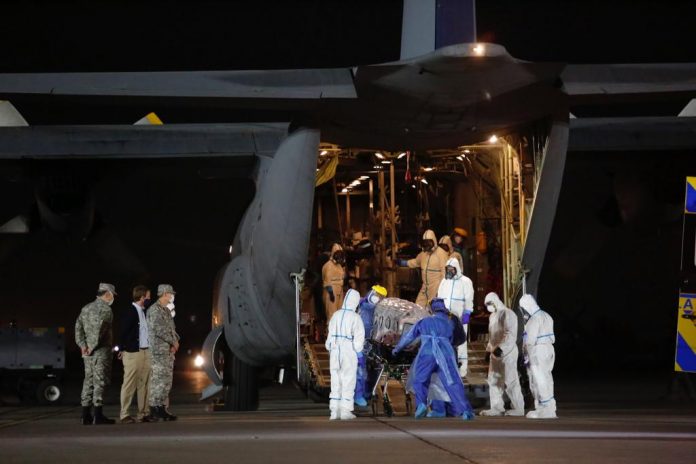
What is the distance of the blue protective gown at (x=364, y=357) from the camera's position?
44.1 feet

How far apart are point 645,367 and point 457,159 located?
12801mm

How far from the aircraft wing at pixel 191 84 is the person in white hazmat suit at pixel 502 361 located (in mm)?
3546

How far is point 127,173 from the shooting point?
1672cm

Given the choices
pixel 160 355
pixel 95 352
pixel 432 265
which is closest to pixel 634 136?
pixel 432 265

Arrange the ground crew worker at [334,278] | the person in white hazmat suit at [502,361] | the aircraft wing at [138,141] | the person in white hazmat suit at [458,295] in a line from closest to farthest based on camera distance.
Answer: the person in white hazmat suit at [502,361] → the person in white hazmat suit at [458,295] → the aircraft wing at [138,141] → the ground crew worker at [334,278]

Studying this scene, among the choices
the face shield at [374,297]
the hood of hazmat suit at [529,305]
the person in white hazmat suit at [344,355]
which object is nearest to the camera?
the person in white hazmat suit at [344,355]

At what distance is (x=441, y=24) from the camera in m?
11.8

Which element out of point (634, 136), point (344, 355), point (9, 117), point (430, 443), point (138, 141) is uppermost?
point (9, 117)

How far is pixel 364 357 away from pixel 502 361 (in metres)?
1.69

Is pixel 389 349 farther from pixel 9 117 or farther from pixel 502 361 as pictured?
pixel 9 117

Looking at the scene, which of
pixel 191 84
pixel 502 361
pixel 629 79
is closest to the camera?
pixel 191 84

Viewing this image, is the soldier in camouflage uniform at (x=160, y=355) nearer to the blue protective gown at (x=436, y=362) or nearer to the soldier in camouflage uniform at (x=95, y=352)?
the soldier in camouflage uniform at (x=95, y=352)

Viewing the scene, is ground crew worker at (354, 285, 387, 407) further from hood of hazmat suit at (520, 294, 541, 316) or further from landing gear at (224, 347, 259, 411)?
hood of hazmat suit at (520, 294, 541, 316)

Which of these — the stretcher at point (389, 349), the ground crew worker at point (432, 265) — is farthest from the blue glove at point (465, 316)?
the ground crew worker at point (432, 265)
